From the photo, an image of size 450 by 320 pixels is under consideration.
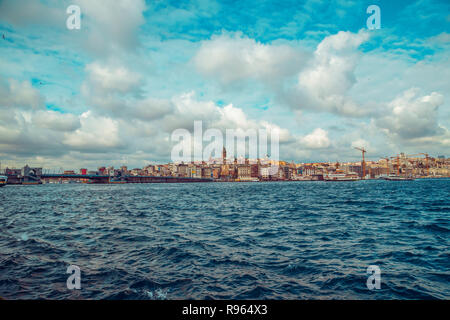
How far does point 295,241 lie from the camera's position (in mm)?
15297

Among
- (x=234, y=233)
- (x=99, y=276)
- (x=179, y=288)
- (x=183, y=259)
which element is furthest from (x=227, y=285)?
(x=234, y=233)

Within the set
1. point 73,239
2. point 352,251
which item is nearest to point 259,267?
point 352,251

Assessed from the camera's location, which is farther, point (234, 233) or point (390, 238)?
point (234, 233)

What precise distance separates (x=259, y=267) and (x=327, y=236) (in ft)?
24.5

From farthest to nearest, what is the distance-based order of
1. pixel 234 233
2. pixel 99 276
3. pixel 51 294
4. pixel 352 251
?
pixel 234 233 → pixel 352 251 → pixel 99 276 → pixel 51 294

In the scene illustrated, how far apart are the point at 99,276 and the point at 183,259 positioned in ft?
11.7

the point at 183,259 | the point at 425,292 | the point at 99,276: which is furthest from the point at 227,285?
the point at 425,292

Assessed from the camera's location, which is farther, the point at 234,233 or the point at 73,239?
the point at 234,233

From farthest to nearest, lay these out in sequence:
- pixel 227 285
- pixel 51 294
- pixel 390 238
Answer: pixel 390 238
pixel 227 285
pixel 51 294

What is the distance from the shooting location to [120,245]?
14.8 metres

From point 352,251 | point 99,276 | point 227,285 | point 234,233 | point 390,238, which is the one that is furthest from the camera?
point 234,233

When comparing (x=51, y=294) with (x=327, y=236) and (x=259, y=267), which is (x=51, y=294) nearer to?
(x=259, y=267)

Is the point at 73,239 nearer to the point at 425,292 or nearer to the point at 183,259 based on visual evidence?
the point at 183,259

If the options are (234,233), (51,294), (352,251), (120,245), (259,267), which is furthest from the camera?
(234,233)
